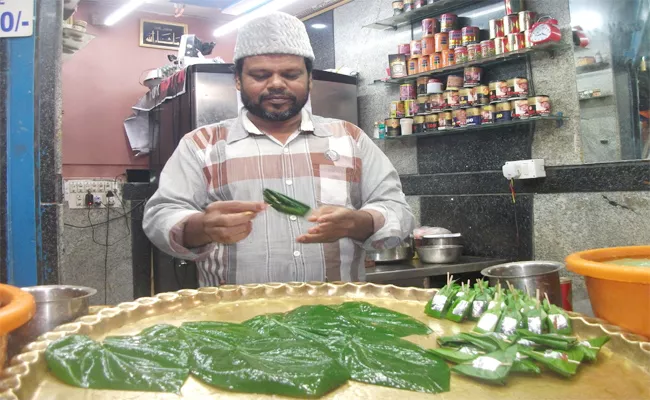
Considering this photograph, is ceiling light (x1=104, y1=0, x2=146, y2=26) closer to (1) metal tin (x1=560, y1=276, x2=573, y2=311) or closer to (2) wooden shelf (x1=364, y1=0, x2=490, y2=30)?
(2) wooden shelf (x1=364, y1=0, x2=490, y2=30)

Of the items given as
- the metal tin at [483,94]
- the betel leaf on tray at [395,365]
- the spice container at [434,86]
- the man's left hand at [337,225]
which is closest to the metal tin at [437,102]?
the spice container at [434,86]

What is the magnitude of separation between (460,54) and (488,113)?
46cm

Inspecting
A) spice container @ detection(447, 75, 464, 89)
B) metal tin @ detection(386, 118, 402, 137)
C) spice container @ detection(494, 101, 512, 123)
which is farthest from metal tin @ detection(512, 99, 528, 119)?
metal tin @ detection(386, 118, 402, 137)

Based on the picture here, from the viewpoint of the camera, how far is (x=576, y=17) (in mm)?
3076

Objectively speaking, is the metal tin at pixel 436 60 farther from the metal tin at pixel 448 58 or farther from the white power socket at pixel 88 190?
the white power socket at pixel 88 190

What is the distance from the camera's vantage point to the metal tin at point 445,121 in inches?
145

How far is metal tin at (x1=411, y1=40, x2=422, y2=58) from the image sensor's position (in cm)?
388

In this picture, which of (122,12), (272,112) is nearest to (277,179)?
(272,112)

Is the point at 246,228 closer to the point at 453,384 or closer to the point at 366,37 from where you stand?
the point at 453,384

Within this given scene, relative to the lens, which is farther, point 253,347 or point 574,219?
point 574,219

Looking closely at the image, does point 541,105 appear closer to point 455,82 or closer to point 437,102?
point 455,82

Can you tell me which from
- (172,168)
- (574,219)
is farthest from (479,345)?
(574,219)

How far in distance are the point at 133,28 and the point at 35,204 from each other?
4.09 metres

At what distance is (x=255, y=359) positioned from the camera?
961 mm
